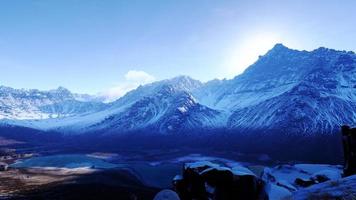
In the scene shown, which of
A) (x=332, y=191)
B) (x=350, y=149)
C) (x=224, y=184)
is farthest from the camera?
(x=350, y=149)

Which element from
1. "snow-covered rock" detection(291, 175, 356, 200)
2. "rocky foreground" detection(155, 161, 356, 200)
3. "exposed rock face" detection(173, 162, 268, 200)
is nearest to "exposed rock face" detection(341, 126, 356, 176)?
"rocky foreground" detection(155, 161, 356, 200)

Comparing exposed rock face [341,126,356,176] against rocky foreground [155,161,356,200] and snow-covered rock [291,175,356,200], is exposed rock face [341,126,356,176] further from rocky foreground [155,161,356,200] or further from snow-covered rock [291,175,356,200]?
snow-covered rock [291,175,356,200]

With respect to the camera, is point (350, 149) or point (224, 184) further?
point (350, 149)

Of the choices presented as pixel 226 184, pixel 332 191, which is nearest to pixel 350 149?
pixel 226 184

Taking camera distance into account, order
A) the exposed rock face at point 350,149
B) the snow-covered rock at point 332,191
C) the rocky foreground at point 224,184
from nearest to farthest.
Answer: the snow-covered rock at point 332,191 < the rocky foreground at point 224,184 < the exposed rock face at point 350,149

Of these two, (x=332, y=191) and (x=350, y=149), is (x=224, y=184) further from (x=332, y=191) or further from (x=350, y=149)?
(x=332, y=191)

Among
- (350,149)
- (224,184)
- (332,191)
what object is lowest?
(224,184)

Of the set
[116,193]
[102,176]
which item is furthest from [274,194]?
[102,176]

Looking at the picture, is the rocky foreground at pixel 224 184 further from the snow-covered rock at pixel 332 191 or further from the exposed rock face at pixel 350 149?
the snow-covered rock at pixel 332 191

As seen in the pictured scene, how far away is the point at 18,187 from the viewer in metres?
133

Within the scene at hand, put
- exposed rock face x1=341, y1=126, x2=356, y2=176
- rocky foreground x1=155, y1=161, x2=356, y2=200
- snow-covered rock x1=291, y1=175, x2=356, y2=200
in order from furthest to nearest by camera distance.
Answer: exposed rock face x1=341, y1=126, x2=356, y2=176
rocky foreground x1=155, y1=161, x2=356, y2=200
snow-covered rock x1=291, y1=175, x2=356, y2=200

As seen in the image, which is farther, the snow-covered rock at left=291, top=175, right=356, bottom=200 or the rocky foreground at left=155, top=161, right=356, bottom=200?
the rocky foreground at left=155, top=161, right=356, bottom=200

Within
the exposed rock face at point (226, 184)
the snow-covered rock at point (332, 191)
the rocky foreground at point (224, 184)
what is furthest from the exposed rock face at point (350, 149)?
the snow-covered rock at point (332, 191)

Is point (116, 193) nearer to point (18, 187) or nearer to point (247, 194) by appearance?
point (18, 187)
